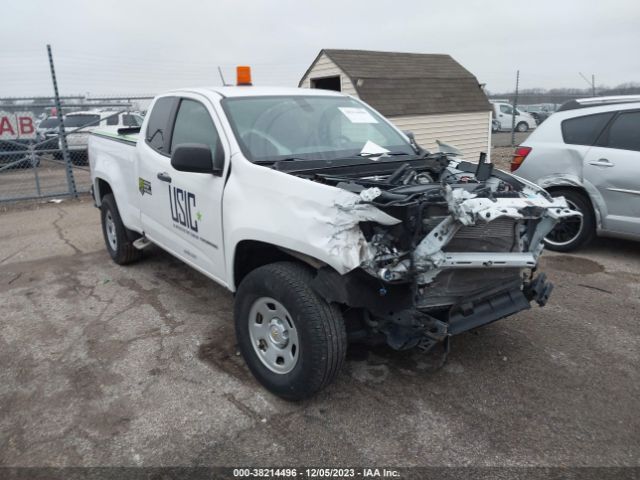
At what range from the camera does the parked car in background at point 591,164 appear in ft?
18.0

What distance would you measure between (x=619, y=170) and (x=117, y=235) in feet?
17.9

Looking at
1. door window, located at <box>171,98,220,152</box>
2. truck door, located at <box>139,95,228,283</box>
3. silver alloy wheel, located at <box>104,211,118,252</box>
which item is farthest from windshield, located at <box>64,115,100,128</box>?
door window, located at <box>171,98,220,152</box>

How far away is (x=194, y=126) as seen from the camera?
4.07 metres

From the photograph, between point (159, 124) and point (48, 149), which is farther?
point (48, 149)

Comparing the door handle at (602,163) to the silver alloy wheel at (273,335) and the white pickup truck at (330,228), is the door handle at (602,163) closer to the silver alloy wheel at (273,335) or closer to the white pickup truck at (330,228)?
the white pickup truck at (330,228)

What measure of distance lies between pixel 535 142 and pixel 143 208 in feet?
15.4

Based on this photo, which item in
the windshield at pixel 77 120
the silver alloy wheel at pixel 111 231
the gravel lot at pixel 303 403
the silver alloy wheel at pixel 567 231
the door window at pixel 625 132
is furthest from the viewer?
the windshield at pixel 77 120

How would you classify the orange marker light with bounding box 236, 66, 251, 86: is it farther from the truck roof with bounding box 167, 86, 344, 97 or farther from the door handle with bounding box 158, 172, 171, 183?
the door handle with bounding box 158, 172, 171, 183

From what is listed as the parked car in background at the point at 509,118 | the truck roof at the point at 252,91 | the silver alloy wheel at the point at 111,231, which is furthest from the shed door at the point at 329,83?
the parked car in background at the point at 509,118

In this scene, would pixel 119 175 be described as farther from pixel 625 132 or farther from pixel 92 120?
pixel 92 120

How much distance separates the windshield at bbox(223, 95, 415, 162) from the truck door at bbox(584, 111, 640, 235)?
8.93 feet

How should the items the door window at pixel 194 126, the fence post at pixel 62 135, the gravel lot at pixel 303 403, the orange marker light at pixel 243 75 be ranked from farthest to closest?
the fence post at pixel 62 135, the orange marker light at pixel 243 75, the door window at pixel 194 126, the gravel lot at pixel 303 403

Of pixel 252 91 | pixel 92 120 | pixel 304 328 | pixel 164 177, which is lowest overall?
pixel 304 328

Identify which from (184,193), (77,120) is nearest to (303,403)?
(184,193)
